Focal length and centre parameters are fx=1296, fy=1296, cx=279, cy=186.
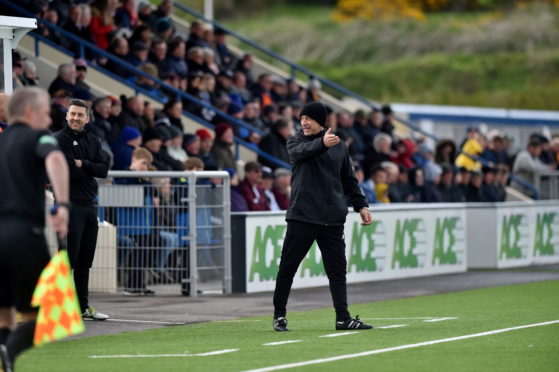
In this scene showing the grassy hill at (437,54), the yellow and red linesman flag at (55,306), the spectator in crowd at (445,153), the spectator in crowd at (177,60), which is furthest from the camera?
the grassy hill at (437,54)

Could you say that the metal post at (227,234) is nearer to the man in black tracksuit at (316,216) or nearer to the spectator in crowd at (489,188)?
the man in black tracksuit at (316,216)

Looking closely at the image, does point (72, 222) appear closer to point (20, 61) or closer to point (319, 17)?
point (20, 61)

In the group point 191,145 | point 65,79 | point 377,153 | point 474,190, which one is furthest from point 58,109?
point 474,190

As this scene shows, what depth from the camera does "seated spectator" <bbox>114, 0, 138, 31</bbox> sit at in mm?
23281

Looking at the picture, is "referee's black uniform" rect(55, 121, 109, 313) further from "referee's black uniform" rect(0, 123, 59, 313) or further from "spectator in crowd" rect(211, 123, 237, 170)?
"spectator in crowd" rect(211, 123, 237, 170)

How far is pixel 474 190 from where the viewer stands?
24938mm

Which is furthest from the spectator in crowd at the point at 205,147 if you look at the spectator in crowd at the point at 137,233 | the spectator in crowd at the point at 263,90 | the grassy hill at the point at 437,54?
the grassy hill at the point at 437,54

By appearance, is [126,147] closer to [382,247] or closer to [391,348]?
[382,247]

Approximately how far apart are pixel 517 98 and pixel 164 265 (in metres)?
37.3

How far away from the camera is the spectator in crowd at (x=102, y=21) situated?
22.2 meters

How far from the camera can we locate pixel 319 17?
72.4 meters

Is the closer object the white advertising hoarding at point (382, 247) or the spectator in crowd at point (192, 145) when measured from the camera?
the white advertising hoarding at point (382, 247)

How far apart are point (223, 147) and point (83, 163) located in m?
7.97

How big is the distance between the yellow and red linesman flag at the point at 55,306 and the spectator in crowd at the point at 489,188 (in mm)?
17559
